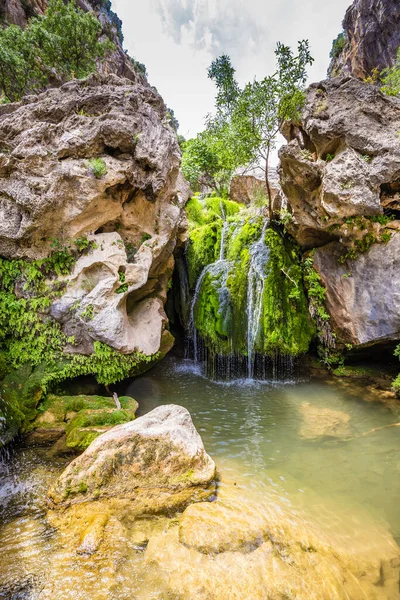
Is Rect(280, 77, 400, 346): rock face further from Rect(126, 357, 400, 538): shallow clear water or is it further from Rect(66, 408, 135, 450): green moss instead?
Rect(66, 408, 135, 450): green moss

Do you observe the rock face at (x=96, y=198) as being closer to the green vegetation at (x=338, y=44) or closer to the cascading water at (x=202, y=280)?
the cascading water at (x=202, y=280)

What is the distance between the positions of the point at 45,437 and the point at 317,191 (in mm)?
9331

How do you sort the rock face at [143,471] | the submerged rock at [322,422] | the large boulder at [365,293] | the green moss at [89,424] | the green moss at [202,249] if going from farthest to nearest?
the green moss at [202,249] → the large boulder at [365,293] → the submerged rock at [322,422] → the green moss at [89,424] → the rock face at [143,471]

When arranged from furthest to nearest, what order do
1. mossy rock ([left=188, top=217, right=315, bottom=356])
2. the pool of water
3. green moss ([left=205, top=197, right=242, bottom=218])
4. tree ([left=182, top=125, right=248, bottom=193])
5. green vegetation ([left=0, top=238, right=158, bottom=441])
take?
1. tree ([left=182, top=125, right=248, bottom=193])
2. green moss ([left=205, top=197, right=242, bottom=218])
3. mossy rock ([left=188, top=217, right=315, bottom=356])
4. green vegetation ([left=0, top=238, right=158, bottom=441])
5. the pool of water

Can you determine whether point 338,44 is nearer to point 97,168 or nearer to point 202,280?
point 202,280

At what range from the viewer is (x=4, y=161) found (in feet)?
22.4

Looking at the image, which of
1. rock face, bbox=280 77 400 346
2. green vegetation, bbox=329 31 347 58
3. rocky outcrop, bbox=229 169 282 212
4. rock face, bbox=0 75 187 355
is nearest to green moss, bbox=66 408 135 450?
rock face, bbox=0 75 187 355

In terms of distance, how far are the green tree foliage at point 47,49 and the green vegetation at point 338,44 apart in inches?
819

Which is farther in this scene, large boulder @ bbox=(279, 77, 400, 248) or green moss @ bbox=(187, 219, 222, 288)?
green moss @ bbox=(187, 219, 222, 288)

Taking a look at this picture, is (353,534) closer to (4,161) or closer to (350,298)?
(350,298)

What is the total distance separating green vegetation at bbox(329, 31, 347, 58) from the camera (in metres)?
24.4

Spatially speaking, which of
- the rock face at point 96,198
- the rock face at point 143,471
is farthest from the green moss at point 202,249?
the rock face at point 143,471

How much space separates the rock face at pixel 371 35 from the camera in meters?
18.3

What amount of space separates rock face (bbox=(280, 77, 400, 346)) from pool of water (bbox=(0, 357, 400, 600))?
8.38 feet
